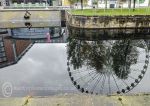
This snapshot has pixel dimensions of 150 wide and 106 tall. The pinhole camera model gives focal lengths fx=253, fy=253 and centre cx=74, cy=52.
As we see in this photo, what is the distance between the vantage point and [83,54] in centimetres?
1997

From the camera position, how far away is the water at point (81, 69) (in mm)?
12613

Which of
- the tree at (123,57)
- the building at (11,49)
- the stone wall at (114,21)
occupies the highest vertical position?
the stone wall at (114,21)

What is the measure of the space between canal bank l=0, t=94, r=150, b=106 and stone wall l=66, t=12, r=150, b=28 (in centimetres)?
2697

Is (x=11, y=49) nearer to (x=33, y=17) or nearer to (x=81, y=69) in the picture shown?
(x=81, y=69)

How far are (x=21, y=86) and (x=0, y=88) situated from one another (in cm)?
102

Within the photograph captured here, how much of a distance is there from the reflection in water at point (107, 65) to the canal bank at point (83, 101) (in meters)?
6.87

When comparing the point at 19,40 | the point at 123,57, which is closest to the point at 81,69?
the point at 123,57

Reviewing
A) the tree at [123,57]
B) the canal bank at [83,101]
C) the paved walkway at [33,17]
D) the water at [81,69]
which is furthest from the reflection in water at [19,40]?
the canal bank at [83,101]

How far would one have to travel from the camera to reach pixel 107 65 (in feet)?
54.9

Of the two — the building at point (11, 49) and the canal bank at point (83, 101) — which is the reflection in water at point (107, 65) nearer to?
the building at point (11, 49)

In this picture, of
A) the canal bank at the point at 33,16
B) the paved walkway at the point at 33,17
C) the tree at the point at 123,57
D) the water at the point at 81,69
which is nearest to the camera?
the water at the point at 81,69

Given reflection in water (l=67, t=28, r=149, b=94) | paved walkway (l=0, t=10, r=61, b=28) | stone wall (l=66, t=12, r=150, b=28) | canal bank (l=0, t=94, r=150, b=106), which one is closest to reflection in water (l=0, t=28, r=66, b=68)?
stone wall (l=66, t=12, r=150, b=28)

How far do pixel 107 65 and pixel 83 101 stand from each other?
12.0 meters

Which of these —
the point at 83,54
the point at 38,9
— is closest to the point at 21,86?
the point at 83,54
